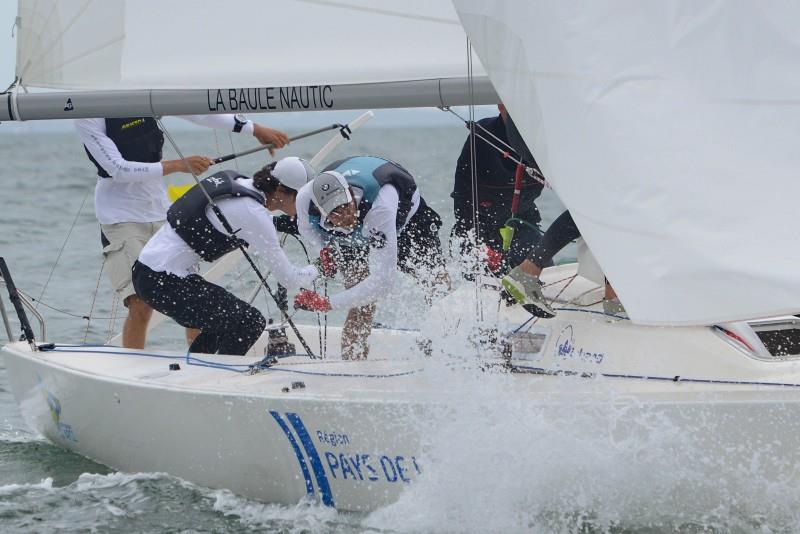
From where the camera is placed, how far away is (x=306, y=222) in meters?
4.35

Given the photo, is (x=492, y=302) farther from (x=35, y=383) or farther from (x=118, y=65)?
(x=35, y=383)

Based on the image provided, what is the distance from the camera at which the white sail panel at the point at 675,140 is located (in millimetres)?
2773

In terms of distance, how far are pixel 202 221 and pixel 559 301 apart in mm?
1283

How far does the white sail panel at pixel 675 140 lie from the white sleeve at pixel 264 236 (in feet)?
4.53

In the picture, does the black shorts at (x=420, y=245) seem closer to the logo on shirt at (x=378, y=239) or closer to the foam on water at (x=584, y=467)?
the logo on shirt at (x=378, y=239)

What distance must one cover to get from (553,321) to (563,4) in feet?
4.17

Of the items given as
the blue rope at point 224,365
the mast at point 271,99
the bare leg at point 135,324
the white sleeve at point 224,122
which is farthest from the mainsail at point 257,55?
the bare leg at point 135,324

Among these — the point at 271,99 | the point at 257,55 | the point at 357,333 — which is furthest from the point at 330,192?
the point at 357,333

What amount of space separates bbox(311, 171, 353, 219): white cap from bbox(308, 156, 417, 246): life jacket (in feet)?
0.53

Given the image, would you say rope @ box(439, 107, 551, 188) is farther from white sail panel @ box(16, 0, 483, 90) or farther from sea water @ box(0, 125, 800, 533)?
sea water @ box(0, 125, 800, 533)

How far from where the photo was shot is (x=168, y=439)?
166 inches

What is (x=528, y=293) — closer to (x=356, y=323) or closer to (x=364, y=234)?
(x=364, y=234)

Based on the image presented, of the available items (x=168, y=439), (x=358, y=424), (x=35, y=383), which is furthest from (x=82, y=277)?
(x=358, y=424)

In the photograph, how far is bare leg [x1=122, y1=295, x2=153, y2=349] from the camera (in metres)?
4.94
